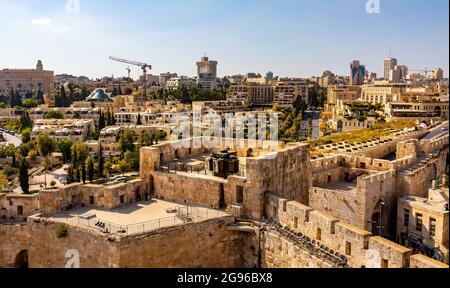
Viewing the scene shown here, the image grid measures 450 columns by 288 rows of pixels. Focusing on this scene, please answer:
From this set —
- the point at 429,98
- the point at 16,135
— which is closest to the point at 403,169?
the point at 429,98

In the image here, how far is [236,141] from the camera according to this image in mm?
16266

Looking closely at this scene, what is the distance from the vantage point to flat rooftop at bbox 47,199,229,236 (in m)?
10.9

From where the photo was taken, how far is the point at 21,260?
1491 centimetres

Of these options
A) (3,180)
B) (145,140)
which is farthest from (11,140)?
(3,180)

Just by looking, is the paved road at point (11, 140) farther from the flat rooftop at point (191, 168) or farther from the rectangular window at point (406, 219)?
the rectangular window at point (406, 219)

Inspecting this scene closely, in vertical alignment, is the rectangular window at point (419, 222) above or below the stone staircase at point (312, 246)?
below

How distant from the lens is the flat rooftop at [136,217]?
1094cm

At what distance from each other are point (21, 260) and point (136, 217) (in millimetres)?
5356

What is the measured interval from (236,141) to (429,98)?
153ft

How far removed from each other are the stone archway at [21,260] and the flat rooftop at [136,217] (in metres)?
3.34

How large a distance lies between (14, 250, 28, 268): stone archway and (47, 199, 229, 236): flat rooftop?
3340 millimetres

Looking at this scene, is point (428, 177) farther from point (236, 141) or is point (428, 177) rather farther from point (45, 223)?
point (45, 223)

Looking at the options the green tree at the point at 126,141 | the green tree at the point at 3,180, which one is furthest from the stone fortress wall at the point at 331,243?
the green tree at the point at 126,141

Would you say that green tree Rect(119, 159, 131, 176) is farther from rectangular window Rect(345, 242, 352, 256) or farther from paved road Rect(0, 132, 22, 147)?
rectangular window Rect(345, 242, 352, 256)
